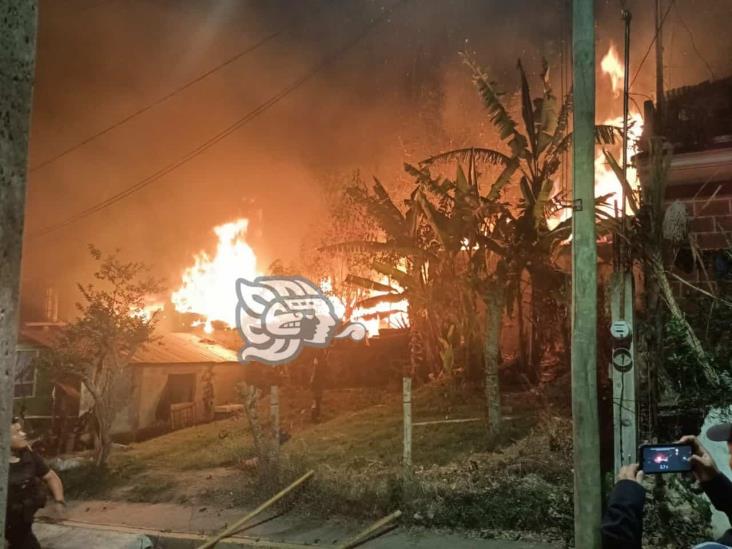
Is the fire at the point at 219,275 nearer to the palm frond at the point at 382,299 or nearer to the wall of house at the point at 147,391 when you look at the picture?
the wall of house at the point at 147,391

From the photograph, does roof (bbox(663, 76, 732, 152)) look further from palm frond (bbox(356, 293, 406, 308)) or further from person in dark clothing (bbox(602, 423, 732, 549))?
person in dark clothing (bbox(602, 423, 732, 549))

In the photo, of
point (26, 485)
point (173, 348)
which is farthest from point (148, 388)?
point (26, 485)

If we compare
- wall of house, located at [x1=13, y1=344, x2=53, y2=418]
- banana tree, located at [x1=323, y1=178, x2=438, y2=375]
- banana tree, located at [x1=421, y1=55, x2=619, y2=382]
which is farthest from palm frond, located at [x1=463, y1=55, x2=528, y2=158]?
wall of house, located at [x1=13, y1=344, x2=53, y2=418]

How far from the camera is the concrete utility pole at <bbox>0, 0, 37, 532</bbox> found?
91.1 inches

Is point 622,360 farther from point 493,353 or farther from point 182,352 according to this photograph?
point 182,352

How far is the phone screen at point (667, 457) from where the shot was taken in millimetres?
2436

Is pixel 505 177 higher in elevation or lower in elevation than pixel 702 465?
higher

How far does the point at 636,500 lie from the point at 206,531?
6.95 metres

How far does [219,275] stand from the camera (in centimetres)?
3125

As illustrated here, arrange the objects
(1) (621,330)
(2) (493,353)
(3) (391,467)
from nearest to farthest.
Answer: (1) (621,330), (3) (391,467), (2) (493,353)

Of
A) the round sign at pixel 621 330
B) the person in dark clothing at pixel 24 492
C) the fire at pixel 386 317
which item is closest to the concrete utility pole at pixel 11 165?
the person in dark clothing at pixel 24 492

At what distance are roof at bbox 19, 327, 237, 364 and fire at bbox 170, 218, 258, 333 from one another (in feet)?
16.7

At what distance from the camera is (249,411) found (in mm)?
9836

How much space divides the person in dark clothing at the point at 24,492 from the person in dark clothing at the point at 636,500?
4883 millimetres
